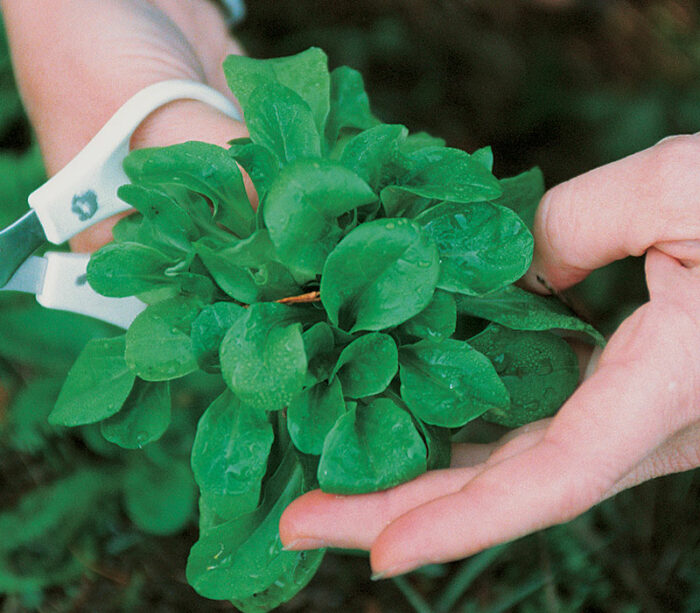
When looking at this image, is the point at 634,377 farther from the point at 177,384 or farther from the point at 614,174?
the point at 177,384

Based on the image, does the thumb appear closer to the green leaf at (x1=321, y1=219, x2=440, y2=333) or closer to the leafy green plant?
the leafy green plant

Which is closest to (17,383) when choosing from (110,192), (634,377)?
(110,192)

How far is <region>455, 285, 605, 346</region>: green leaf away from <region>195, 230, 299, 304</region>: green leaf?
310 millimetres

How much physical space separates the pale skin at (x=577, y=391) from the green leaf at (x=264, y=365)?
16 centimetres

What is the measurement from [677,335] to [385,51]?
212cm

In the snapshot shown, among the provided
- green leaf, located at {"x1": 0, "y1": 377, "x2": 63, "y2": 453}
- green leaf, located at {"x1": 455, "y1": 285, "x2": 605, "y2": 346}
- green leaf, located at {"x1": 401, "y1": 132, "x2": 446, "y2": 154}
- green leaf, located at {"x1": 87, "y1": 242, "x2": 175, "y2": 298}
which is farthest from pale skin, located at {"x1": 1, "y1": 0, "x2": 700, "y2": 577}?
green leaf, located at {"x1": 0, "y1": 377, "x2": 63, "y2": 453}

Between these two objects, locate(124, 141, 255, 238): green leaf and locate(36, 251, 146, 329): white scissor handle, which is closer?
locate(124, 141, 255, 238): green leaf

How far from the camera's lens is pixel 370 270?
3.22 feet

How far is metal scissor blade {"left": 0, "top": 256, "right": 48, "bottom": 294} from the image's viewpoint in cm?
124

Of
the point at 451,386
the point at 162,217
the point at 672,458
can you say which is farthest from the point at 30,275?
the point at 672,458

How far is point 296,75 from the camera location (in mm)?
1259

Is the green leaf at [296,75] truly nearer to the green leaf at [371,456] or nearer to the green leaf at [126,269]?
the green leaf at [126,269]

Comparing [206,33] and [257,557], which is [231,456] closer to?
[257,557]

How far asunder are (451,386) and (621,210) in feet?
1.34
